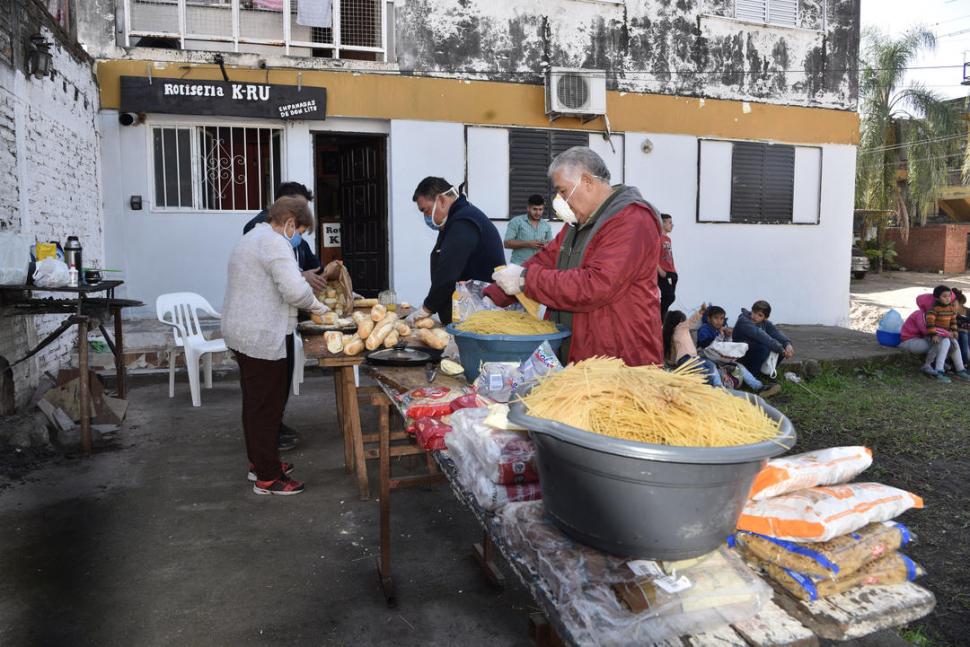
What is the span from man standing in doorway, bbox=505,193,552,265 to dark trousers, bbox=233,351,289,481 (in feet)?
14.6

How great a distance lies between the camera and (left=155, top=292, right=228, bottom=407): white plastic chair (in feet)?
21.9

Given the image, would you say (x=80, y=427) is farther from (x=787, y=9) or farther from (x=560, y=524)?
(x=787, y=9)

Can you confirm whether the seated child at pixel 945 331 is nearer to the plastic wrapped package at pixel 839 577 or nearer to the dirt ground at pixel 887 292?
the dirt ground at pixel 887 292

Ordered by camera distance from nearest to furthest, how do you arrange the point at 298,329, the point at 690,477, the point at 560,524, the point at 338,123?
1. the point at 690,477
2. the point at 560,524
3. the point at 298,329
4. the point at 338,123

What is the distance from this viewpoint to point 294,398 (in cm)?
713

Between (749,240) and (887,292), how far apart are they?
428 inches

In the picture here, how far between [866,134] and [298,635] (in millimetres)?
25381

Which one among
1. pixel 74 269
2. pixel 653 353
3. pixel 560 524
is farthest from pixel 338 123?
pixel 560 524

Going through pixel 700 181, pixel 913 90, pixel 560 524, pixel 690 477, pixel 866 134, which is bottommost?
pixel 560 524

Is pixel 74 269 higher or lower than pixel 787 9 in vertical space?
lower

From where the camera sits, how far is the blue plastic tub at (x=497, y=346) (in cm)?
258

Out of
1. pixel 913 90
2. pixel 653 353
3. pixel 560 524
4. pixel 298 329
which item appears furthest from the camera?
pixel 913 90

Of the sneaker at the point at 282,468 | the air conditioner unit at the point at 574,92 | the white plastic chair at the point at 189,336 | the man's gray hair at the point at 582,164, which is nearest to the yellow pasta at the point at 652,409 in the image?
the man's gray hair at the point at 582,164

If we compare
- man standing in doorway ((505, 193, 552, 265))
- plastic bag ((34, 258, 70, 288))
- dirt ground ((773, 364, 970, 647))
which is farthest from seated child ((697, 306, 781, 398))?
plastic bag ((34, 258, 70, 288))
